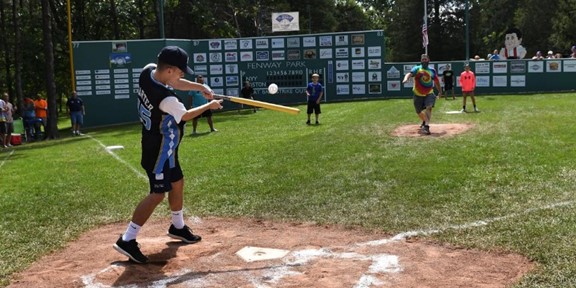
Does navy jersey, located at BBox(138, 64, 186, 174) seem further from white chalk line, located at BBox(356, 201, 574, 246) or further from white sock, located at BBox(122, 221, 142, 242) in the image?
white chalk line, located at BBox(356, 201, 574, 246)

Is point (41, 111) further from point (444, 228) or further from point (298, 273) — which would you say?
point (298, 273)

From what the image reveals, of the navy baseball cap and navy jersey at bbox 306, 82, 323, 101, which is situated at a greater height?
the navy baseball cap

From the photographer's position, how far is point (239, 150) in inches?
514

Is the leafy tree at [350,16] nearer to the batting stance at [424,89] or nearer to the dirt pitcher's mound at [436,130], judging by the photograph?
the dirt pitcher's mound at [436,130]

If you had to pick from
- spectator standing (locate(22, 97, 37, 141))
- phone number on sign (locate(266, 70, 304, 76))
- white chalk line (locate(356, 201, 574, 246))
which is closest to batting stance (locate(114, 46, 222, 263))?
white chalk line (locate(356, 201, 574, 246))

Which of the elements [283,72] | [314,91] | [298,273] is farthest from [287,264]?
[283,72]

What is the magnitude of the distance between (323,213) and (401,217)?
37.5 inches

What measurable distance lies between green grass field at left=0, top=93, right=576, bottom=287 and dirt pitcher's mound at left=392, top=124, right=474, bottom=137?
35 cm

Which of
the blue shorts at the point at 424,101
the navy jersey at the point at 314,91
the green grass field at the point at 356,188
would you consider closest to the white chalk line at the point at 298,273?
the green grass field at the point at 356,188

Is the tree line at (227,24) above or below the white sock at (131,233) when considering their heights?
above

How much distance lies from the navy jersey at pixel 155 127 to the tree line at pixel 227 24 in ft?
66.0

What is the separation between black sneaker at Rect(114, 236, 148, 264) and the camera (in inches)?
207

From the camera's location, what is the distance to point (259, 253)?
551cm

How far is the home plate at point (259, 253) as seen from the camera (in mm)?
5356
